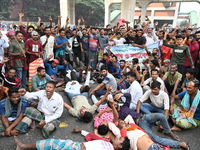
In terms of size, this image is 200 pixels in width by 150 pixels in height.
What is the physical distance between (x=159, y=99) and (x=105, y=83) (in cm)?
153

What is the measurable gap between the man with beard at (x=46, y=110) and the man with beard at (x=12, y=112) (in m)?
0.12

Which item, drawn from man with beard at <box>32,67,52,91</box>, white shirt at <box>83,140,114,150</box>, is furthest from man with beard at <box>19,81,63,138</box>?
white shirt at <box>83,140,114,150</box>

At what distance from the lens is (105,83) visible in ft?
14.8

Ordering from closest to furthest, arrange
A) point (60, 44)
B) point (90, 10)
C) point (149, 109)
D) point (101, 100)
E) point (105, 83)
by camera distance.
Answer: point (101, 100), point (149, 109), point (105, 83), point (60, 44), point (90, 10)

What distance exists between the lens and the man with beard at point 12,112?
2842 mm

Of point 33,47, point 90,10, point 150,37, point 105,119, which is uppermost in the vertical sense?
point 90,10

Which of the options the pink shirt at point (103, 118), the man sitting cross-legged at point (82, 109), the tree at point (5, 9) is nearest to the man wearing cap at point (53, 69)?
the man sitting cross-legged at point (82, 109)

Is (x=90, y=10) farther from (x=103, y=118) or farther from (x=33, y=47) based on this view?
(x=103, y=118)

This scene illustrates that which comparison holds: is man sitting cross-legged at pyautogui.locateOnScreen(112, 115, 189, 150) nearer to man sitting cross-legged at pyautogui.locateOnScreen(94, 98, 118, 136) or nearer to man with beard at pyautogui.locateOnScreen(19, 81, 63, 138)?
man sitting cross-legged at pyautogui.locateOnScreen(94, 98, 118, 136)

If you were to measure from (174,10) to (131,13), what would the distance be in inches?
1190

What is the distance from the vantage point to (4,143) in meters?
2.72

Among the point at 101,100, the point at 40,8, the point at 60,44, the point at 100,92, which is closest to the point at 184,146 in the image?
the point at 101,100

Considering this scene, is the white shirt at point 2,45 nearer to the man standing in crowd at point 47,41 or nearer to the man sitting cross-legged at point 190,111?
the man standing in crowd at point 47,41

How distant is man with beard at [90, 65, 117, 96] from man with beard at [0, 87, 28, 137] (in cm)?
196
